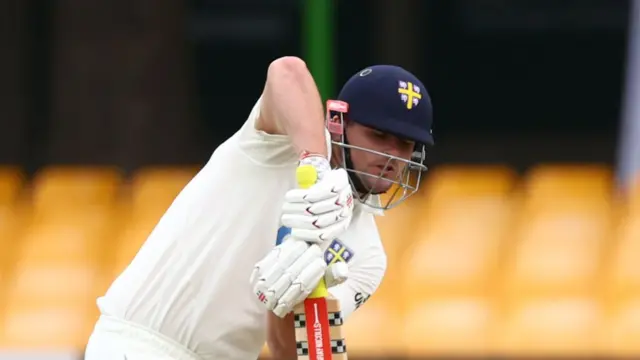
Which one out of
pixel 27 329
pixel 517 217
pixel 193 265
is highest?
pixel 193 265

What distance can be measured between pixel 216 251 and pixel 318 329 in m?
0.34

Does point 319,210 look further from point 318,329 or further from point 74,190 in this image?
point 74,190

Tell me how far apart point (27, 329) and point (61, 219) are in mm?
875

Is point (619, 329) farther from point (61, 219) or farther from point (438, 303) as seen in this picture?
point (61, 219)

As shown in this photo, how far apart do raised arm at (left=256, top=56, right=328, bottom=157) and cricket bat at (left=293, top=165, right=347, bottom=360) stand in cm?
29

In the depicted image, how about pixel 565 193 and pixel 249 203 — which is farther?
pixel 565 193

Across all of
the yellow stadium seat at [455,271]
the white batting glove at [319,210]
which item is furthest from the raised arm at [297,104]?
the yellow stadium seat at [455,271]

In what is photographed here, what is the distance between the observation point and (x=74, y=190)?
789cm

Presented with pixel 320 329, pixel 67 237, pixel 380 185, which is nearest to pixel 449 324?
pixel 67 237

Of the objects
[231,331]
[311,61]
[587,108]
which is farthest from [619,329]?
[231,331]

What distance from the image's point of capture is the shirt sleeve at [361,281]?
3467 millimetres

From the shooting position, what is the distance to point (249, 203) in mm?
3176

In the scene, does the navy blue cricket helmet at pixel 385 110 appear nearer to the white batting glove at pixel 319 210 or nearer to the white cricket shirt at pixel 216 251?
the white cricket shirt at pixel 216 251

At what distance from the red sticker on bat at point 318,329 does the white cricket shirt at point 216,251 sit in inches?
9.3
